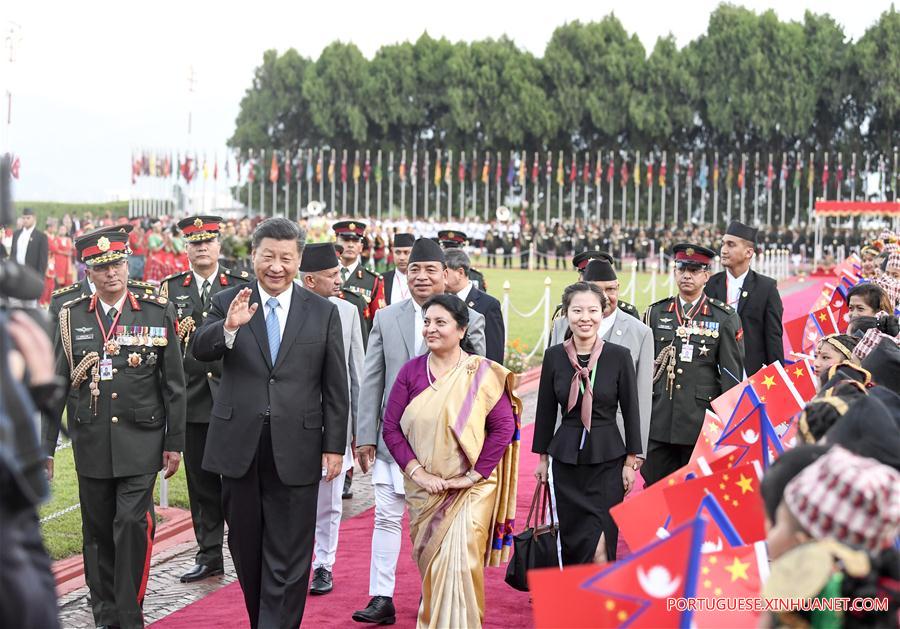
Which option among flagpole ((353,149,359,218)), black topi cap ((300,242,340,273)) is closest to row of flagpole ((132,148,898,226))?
flagpole ((353,149,359,218))

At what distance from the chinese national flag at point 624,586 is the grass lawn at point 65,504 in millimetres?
4888

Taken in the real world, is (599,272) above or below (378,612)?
above

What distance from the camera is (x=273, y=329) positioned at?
18.0 ft

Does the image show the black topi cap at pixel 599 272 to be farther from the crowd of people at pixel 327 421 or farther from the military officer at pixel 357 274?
the military officer at pixel 357 274

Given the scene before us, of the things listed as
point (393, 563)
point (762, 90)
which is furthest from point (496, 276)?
point (393, 563)

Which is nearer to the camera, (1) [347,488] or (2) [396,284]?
(1) [347,488]

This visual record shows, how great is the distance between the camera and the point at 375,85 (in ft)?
204

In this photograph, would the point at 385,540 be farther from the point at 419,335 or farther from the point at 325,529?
the point at 419,335

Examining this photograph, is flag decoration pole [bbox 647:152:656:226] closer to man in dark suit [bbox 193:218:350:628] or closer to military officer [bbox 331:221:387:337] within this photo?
military officer [bbox 331:221:387:337]

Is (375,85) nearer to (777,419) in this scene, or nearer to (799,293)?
(799,293)

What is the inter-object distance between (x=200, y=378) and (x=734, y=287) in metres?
3.99

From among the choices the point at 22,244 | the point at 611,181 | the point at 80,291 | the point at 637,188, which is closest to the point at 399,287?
the point at 80,291

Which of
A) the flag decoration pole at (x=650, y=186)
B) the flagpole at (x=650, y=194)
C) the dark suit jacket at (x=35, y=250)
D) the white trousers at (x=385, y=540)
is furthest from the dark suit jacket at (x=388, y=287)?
the flag decoration pole at (x=650, y=186)

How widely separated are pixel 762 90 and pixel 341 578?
5420 centimetres
